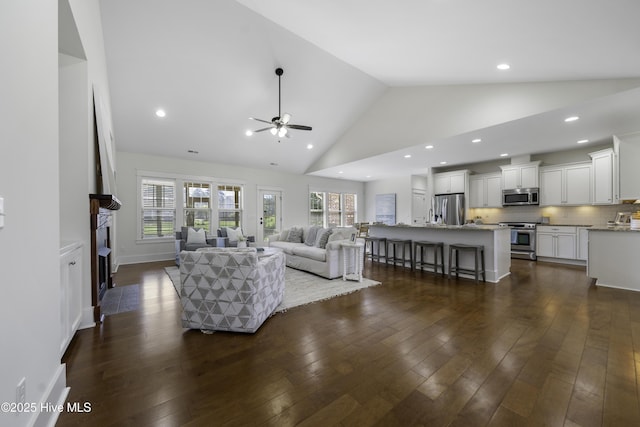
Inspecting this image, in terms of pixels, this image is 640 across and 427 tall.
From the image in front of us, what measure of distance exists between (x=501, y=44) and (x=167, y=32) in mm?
4574

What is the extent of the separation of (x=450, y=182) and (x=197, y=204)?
7499 mm

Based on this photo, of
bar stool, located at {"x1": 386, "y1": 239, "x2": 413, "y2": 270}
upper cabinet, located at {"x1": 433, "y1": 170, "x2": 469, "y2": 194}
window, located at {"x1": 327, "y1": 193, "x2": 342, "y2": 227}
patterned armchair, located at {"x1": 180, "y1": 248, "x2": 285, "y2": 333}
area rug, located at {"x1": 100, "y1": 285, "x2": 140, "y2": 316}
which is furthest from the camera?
window, located at {"x1": 327, "y1": 193, "x2": 342, "y2": 227}

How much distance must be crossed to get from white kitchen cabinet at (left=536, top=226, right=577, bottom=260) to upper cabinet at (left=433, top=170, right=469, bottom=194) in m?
2.11

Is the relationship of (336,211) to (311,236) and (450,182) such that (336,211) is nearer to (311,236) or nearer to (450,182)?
(450,182)

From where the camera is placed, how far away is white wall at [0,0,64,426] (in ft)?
3.48

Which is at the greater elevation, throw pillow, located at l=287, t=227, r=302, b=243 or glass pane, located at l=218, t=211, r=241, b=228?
glass pane, located at l=218, t=211, r=241, b=228

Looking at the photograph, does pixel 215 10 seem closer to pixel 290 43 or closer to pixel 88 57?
pixel 290 43

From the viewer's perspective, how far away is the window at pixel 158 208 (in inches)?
258

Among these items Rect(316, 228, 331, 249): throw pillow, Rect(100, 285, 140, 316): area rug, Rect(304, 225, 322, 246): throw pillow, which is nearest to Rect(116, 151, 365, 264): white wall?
Rect(100, 285, 140, 316): area rug

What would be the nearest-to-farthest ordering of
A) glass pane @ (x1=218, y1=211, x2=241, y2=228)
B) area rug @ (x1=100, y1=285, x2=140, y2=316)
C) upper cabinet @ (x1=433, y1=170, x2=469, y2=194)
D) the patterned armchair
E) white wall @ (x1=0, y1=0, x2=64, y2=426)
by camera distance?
white wall @ (x1=0, y1=0, x2=64, y2=426)
the patterned armchair
area rug @ (x1=100, y1=285, x2=140, y2=316)
upper cabinet @ (x1=433, y1=170, x2=469, y2=194)
glass pane @ (x1=218, y1=211, x2=241, y2=228)

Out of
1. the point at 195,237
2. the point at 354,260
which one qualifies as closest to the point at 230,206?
the point at 195,237

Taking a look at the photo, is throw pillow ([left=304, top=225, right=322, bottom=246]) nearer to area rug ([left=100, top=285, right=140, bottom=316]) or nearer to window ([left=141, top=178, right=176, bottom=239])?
area rug ([left=100, top=285, right=140, bottom=316])

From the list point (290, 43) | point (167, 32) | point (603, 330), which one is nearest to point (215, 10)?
point (167, 32)

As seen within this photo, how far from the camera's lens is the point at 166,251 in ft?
22.2
